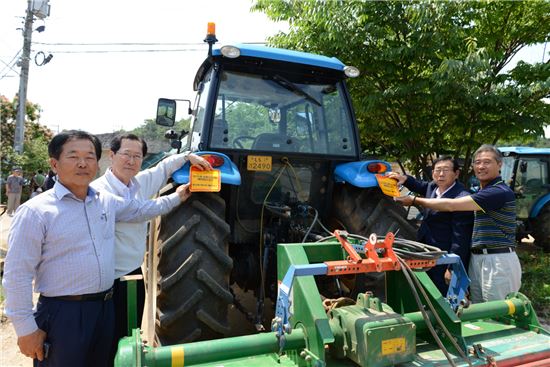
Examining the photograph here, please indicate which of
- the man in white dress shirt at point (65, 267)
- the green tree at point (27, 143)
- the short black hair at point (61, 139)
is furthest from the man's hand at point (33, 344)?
the green tree at point (27, 143)

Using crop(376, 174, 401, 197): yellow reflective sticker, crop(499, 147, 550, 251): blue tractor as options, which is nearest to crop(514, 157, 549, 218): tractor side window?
crop(499, 147, 550, 251): blue tractor

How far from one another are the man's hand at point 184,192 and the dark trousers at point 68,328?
33.4 inches

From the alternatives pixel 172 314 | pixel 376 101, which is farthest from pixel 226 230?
pixel 376 101

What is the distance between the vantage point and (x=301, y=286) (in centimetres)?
212

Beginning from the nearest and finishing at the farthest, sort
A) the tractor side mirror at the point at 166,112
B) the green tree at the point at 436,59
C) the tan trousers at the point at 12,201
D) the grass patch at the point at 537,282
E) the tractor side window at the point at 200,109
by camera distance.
→ 1. the tractor side window at the point at 200,109
2. the tractor side mirror at the point at 166,112
3. the grass patch at the point at 537,282
4. the green tree at the point at 436,59
5. the tan trousers at the point at 12,201

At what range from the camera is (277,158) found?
3.37 m

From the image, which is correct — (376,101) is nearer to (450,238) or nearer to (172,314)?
(450,238)

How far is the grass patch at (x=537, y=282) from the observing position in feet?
15.1

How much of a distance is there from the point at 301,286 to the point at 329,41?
4343 mm

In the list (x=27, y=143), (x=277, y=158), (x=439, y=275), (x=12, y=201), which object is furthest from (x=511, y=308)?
(x=27, y=143)

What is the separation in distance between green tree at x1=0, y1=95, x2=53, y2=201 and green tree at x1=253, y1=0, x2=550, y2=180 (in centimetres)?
1366

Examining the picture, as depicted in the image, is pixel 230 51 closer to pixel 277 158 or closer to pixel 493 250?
pixel 277 158

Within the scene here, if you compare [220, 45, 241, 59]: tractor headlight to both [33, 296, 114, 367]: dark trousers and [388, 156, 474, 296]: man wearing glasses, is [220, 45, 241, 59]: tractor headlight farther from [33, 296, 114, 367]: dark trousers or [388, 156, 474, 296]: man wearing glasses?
[33, 296, 114, 367]: dark trousers

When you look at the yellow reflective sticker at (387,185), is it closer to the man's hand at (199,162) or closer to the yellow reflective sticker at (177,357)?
the man's hand at (199,162)
